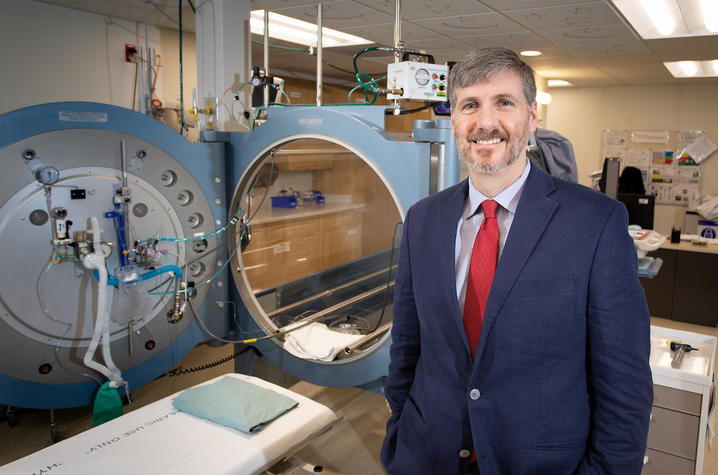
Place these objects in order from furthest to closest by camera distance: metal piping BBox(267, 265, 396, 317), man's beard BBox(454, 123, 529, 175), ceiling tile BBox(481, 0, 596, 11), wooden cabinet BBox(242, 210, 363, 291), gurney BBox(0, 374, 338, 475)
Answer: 1. ceiling tile BBox(481, 0, 596, 11)
2. wooden cabinet BBox(242, 210, 363, 291)
3. metal piping BBox(267, 265, 396, 317)
4. gurney BBox(0, 374, 338, 475)
5. man's beard BBox(454, 123, 529, 175)

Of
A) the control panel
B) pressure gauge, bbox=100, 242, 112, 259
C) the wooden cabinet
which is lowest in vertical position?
the wooden cabinet

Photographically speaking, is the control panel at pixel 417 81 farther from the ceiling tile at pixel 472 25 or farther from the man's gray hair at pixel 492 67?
the ceiling tile at pixel 472 25

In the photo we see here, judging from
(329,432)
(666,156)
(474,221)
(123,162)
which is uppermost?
(666,156)

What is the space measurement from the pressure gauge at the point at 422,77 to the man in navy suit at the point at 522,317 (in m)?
0.73

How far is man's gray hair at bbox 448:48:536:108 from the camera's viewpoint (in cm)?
118

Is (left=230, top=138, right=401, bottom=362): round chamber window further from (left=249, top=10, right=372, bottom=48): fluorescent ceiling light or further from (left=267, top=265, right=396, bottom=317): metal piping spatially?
(left=249, top=10, right=372, bottom=48): fluorescent ceiling light

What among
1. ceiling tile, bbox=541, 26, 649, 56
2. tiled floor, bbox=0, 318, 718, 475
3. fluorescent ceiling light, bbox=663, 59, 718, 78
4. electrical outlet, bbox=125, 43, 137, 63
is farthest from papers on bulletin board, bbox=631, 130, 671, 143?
electrical outlet, bbox=125, 43, 137, 63

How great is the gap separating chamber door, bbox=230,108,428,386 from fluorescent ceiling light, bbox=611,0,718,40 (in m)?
1.98

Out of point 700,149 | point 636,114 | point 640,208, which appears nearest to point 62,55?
point 640,208

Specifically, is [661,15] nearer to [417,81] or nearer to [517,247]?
[417,81]

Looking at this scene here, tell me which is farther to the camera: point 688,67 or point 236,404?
point 688,67

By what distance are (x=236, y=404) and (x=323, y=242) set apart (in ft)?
4.18

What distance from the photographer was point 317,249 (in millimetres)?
3000

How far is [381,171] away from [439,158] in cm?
23
